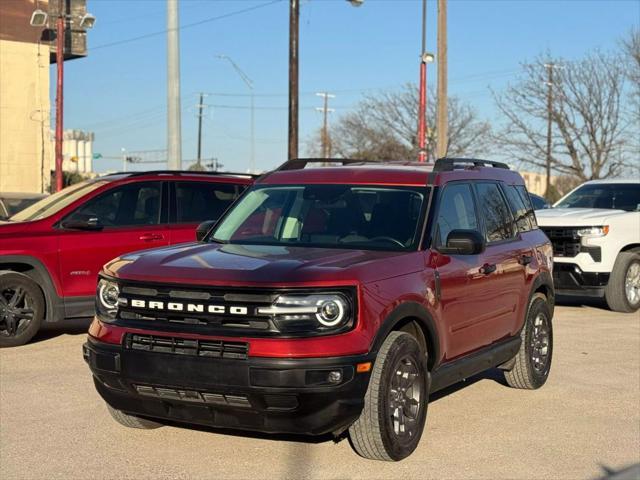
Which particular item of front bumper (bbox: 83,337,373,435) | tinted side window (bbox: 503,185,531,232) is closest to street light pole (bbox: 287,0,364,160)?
tinted side window (bbox: 503,185,531,232)

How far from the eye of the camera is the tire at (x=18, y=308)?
363 inches

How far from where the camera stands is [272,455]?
5.61 m

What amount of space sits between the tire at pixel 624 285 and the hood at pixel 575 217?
1.99ft

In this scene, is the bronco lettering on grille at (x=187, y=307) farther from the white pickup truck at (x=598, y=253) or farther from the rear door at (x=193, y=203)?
the white pickup truck at (x=598, y=253)

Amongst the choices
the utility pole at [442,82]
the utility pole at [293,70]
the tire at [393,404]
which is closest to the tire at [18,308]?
the tire at [393,404]

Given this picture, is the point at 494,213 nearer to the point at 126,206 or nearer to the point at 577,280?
the point at 126,206

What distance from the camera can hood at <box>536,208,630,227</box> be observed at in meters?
12.5

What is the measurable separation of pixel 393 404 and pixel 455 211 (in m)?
1.73

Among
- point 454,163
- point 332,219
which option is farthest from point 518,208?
point 332,219

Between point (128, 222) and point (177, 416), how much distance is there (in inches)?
202

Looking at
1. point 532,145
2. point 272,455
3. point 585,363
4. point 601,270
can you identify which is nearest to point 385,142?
point 532,145

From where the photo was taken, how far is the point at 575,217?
41.4 ft

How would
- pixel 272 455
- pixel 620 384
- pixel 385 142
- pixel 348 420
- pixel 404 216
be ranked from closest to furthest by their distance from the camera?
pixel 348 420
pixel 272 455
pixel 404 216
pixel 620 384
pixel 385 142

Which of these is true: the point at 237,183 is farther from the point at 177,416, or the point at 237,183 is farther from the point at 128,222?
the point at 177,416
